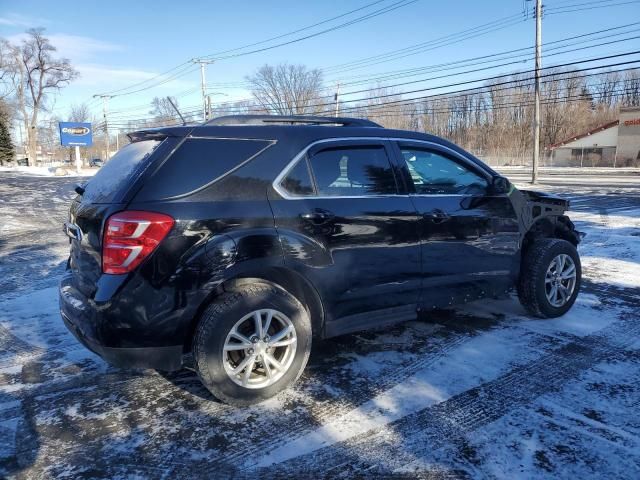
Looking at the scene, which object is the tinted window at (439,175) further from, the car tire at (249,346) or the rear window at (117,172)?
the rear window at (117,172)

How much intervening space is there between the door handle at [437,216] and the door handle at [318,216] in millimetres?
856

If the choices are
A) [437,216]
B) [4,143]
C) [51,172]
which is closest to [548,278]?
[437,216]

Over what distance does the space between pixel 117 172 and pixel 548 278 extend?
148 inches

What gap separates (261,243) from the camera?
9.96 ft

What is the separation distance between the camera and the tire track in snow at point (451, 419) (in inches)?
99.5

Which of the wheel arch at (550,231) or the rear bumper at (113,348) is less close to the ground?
the wheel arch at (550,231)

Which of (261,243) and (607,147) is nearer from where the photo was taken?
(261,243)

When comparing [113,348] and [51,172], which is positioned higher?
[51,172]

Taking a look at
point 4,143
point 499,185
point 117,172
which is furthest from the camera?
point 4,143

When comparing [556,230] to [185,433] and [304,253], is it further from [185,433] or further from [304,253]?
[185,433]

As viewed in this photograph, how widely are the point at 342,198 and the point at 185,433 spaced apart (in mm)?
1777

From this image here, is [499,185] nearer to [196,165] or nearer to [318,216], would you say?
[318,216]

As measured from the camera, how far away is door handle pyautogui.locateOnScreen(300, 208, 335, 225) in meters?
3.22

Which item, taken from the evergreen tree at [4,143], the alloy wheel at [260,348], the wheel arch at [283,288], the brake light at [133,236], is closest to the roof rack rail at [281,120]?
the brake light at [133,236]
